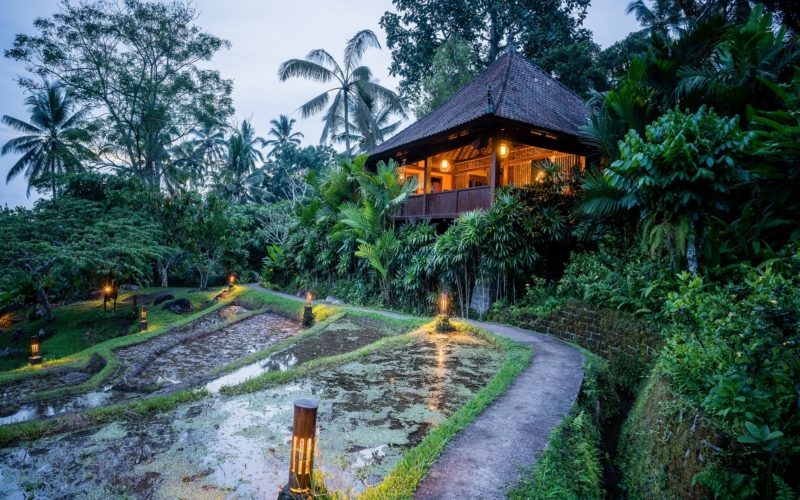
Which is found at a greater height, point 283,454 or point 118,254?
point 118,254

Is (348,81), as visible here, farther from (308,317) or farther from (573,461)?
(573,461)

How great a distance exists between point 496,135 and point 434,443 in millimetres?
8145

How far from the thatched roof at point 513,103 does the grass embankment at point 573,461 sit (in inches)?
255

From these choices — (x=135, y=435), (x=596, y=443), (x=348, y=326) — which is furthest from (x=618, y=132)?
(x=135, y=435)

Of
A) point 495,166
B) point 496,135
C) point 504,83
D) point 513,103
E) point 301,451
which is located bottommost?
point 301,451

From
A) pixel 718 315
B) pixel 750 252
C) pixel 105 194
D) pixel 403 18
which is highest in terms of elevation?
pixel 403 18

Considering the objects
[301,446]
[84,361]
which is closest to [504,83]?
[301,446]

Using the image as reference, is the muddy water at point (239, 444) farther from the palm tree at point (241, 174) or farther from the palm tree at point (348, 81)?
the palm tree at point (241, 174)

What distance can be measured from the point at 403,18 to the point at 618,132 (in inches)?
Answer: 671

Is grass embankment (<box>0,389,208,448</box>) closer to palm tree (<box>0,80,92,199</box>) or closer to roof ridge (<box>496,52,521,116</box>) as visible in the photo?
roof ridge (<box>496,52,521,116</box>)

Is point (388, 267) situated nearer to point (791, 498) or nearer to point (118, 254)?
point (118, 254)

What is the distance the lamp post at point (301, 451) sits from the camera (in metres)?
2.48

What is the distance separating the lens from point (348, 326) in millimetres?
10125

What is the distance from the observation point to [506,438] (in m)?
3.46
